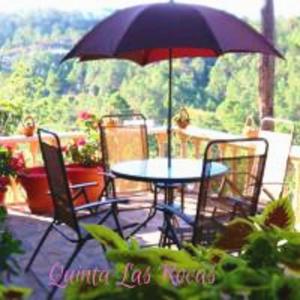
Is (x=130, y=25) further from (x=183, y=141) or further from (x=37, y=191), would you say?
(x=183, y=141)

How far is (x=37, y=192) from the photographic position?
224 inches

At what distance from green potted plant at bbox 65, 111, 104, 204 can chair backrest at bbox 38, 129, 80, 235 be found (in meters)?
2.11

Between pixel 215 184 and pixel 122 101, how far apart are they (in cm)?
486

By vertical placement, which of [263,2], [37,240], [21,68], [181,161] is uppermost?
[263,2]

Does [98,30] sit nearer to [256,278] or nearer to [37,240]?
[37,240]

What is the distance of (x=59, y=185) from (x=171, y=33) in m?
1.14

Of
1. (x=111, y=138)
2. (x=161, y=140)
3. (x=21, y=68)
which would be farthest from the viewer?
(x=21, y=68)

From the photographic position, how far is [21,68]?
774 centimetres

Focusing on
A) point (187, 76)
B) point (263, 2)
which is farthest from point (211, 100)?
point (263, 2)

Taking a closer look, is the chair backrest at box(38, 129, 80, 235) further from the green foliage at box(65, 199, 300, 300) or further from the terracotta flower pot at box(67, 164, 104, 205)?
A: the green foliage at box(65, 199, 300, 300)

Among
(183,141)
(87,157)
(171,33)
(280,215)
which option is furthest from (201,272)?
(183,141)

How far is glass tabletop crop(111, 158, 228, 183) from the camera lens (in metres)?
3.80

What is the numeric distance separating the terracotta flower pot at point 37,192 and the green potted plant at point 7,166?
0.12 metres

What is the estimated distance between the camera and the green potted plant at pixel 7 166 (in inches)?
215
